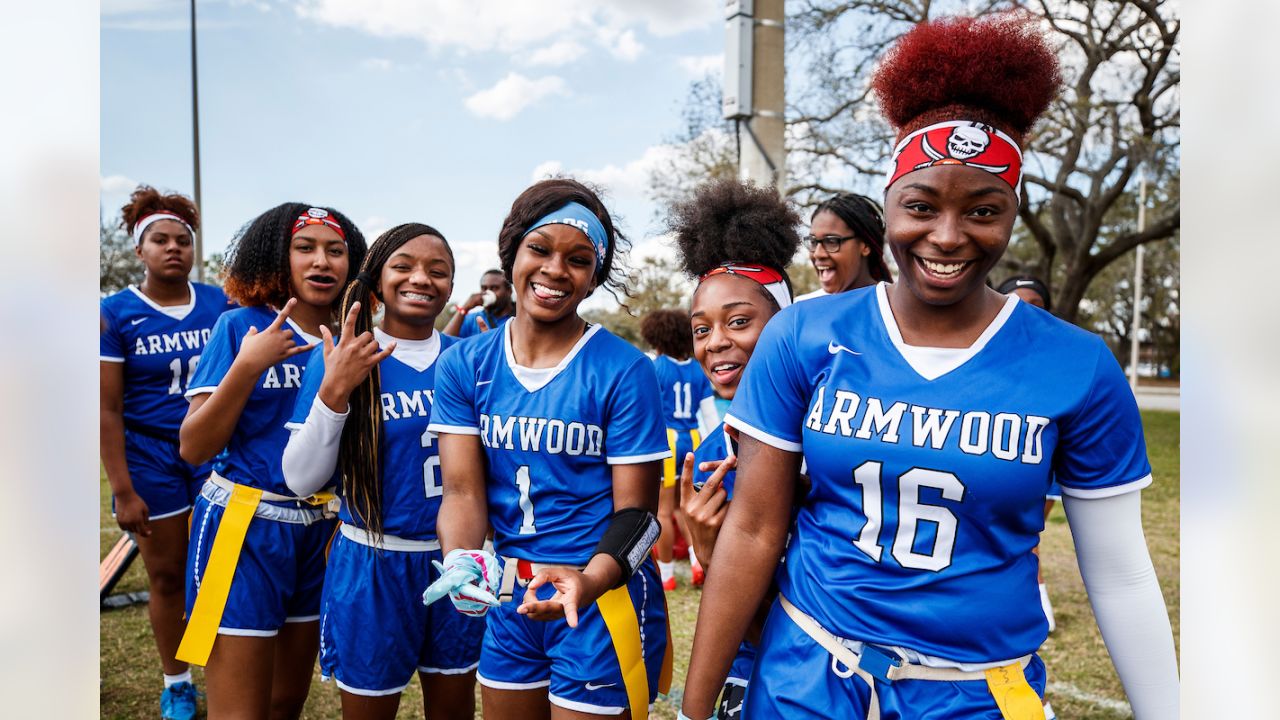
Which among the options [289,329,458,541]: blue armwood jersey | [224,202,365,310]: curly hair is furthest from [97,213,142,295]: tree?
[289,329,458,541]: blue armwood jersey

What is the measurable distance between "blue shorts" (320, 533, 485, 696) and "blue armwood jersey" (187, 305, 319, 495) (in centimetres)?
48

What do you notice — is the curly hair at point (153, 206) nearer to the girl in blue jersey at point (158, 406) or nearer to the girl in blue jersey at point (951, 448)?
the girl in blue jersey at point (158, 406)

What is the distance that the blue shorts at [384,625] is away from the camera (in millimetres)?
3121

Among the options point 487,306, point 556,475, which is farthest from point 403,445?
point 487,306

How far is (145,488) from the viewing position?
15.5 ft

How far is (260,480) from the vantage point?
3.45m

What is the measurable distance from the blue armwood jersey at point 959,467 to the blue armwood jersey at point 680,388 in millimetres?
5657

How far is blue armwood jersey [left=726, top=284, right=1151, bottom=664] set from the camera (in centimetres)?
169

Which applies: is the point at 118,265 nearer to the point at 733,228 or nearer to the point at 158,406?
the point at 158,406

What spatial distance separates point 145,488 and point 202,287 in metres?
1.20

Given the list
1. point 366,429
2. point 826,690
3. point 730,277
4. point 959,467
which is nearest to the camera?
point 959,467

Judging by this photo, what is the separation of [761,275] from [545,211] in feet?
2.40
